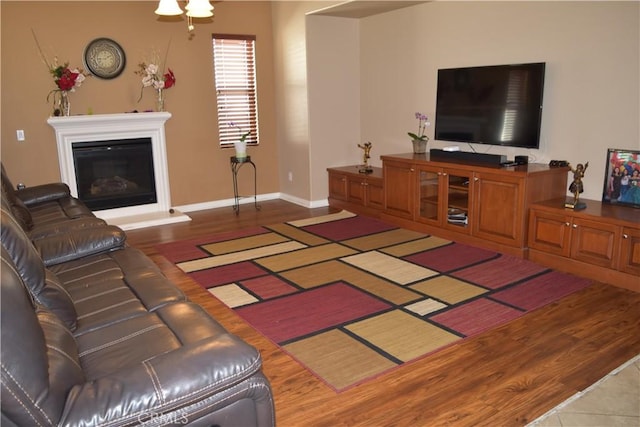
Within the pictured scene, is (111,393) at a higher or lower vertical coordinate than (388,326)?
higher

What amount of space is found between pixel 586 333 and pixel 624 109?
2.02m

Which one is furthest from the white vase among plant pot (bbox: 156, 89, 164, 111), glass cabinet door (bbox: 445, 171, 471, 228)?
glass cabinet door (bbox: 445, 171, 471, 228)

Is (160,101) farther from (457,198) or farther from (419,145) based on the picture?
(457,198)

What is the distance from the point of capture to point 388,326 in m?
3.20

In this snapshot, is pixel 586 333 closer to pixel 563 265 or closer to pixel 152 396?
pixel 563 265

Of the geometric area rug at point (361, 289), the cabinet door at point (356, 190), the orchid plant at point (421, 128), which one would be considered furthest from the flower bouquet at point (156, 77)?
the orchid plant at point (421, 128)

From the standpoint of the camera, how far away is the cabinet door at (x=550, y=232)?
403 cm

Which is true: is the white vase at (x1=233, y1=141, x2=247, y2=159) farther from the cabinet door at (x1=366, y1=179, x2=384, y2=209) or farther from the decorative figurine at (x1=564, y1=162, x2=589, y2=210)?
the decorative figurine at (x1=564, y1=162, x2=589, y2=210)

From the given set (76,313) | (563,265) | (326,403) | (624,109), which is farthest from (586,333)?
(76,313)

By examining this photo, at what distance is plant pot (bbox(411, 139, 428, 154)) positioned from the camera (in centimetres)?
572

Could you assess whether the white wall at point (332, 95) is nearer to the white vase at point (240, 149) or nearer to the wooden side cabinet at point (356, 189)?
the wooden side cabinet at point (356, 189)

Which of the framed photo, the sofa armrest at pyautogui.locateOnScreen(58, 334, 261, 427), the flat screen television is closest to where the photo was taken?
the sofa armrest at pyautogui.locateOnScreen(58, 334, 261, 427)

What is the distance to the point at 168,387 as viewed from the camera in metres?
1.48

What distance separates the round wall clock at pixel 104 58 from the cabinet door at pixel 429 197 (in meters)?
3.71
